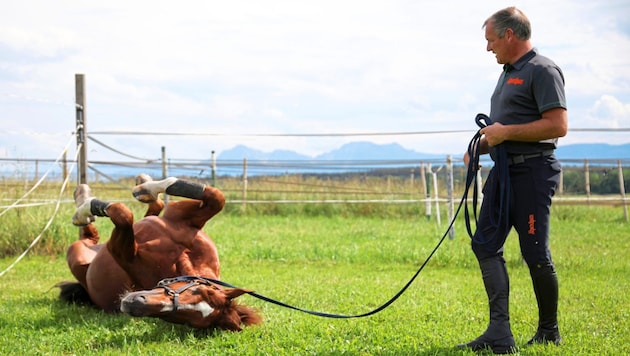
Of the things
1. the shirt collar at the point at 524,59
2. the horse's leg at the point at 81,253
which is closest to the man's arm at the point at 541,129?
the shirt collar at the point at 524,59

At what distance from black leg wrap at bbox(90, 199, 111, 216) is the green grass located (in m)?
0.74

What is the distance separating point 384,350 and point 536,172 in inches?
51.2

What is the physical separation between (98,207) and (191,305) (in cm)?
148

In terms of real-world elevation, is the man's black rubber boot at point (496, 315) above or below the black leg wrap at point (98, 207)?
below

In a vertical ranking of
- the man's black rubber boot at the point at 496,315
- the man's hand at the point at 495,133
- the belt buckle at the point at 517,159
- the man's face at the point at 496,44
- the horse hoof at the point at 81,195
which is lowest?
the man's black rubber boot at the point at 496,315

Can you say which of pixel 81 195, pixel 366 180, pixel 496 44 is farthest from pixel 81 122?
pixel 366 180

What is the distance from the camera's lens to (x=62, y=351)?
3.98m

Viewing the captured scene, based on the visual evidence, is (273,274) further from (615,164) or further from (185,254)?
(615,164)

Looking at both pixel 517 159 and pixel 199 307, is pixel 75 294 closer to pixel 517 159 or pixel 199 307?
pixel 199 307

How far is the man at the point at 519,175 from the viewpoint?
12.2ft

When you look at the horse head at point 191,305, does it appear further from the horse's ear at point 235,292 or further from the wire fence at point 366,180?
the wire fence at point 366,180

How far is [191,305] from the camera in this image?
12.7 ft

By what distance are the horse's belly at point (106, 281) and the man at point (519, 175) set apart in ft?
7.92

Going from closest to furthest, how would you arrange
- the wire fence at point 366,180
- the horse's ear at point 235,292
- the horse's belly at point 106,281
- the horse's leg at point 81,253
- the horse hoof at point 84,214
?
the horse's ear at point 235,292
the horse's belly at point 106,281
the horse hoof at point 84,214
the horse's leg at point 81,253
the wire fence at point 366,180
